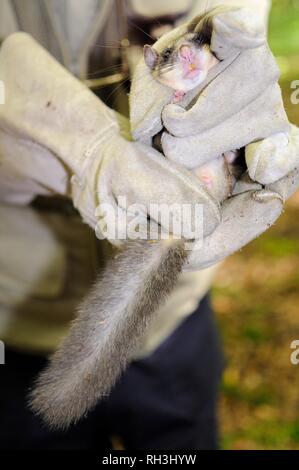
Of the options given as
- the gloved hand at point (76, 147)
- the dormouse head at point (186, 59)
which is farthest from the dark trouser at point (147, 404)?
the dormouse head at point (186, 59)

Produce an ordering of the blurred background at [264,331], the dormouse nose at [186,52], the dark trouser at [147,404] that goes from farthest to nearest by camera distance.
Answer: the blurred background at [264,331] → the dark trouser at [147,404] → the dormouse nose at [186,52]

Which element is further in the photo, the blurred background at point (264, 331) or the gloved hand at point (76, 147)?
the blurred background at point (264, 331)

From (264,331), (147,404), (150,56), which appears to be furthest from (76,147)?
(264,331)

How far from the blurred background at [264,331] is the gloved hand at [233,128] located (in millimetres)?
1216

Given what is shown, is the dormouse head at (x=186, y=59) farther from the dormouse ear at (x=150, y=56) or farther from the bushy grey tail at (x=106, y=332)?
the bushy grey tail at (x=106, y=332)

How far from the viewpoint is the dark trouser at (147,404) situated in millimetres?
1480

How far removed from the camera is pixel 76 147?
0.91 metres

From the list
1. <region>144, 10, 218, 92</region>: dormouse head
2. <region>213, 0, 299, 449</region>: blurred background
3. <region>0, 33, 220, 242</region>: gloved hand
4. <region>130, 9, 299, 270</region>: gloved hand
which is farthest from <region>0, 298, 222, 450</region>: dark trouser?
<region>144, 10, 218, 92</region>: dormouse head

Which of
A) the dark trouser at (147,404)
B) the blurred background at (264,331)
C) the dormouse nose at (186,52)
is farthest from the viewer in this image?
the blurred background at (264,331)

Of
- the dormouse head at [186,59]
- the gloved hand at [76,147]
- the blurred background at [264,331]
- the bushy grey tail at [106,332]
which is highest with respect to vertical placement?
the dormouse head at [186,59]

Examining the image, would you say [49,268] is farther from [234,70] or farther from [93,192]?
[234,70]

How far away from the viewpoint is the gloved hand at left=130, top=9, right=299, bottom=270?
2.34ft

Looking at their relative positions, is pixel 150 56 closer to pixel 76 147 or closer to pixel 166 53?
pixel 166 53
